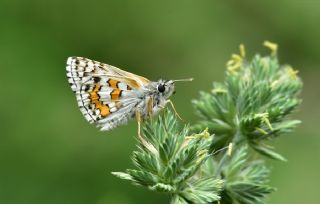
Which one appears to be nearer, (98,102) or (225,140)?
(225,140)

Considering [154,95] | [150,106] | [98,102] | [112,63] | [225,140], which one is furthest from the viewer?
[112,63]

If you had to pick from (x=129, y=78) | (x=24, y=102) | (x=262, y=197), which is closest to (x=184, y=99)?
(x=24, y=102)

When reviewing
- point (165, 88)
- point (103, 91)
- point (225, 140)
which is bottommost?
point (225, 140)

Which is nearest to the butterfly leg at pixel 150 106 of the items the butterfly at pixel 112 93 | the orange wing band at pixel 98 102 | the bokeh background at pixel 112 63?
the butterfly at pixel 112 93

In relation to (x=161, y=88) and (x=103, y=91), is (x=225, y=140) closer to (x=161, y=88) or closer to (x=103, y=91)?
(x=161, y=88)

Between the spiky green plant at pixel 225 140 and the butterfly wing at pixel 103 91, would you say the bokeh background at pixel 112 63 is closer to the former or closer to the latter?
the butterfly wing at pixel 103 91

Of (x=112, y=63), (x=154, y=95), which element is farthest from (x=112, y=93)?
(x=112, y=63)

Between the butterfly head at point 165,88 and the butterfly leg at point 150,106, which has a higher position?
the butterfly head at point 165,88
